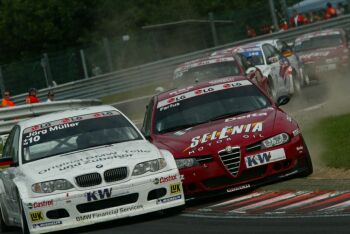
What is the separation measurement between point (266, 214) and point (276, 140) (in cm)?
203

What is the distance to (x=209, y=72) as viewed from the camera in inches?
891

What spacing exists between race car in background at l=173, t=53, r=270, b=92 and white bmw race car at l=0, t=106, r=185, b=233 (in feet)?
32.1

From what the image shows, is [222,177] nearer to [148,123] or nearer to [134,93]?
[148,123]

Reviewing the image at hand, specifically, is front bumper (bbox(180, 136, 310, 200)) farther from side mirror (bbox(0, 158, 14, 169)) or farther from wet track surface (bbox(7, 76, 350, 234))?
side mirror (bbox(0, 158, 14, 169))

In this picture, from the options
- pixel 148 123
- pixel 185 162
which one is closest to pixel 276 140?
pixel 185 162

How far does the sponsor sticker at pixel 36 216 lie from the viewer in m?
11.6

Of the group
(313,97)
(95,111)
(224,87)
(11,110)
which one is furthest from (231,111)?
(11,110)

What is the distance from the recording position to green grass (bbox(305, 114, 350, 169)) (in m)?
14.4

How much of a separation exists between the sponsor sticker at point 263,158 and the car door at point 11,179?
2.70 metres

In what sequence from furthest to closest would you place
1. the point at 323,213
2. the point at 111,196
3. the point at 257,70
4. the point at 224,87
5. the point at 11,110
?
1. the point at 11,110
2. the point at 257,70
3. the point at 224,87
4. the point at 111,196
5. the point at 323,213

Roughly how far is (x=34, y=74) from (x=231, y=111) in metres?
27.2

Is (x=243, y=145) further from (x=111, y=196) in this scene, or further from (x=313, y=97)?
(x=313, y=97)

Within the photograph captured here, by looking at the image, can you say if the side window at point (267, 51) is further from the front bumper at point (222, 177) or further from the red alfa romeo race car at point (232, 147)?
the front bumper at point (222, 177)

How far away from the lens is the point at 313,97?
2627 cm
